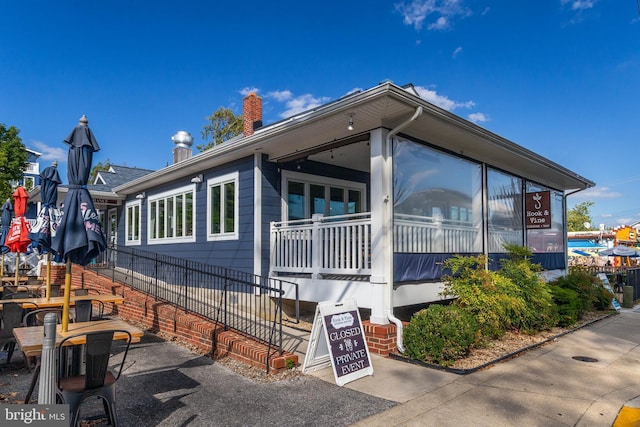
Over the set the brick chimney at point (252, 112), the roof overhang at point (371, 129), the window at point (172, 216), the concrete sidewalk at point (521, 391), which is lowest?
the concrete sidewalk at point (521, 391)

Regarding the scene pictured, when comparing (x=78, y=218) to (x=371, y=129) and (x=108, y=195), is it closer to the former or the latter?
(x=371, y=129)

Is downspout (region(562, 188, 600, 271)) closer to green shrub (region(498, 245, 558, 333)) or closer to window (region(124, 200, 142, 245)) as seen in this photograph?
green shrub (region(498, 245, 558, 333))

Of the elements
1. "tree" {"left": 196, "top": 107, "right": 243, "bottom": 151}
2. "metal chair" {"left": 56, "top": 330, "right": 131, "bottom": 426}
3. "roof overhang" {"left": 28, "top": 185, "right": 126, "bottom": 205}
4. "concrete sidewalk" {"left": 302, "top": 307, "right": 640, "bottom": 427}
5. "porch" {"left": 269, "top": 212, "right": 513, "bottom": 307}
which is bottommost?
"concrete sidewalk" {"left": 302, "top": 307, "right": 640, "bottom": 427}

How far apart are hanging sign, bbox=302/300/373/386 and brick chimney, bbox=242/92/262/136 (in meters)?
7.35

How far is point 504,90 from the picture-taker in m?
16.5

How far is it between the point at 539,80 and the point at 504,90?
4.44ft

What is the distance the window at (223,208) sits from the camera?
9.96m

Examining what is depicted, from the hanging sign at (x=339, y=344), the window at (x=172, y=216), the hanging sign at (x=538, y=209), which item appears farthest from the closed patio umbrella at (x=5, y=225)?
the hanging sign at (x=538, y=209)

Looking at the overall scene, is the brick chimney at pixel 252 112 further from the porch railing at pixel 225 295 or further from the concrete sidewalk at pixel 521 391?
the concrete sidewalk at pixel 521 391

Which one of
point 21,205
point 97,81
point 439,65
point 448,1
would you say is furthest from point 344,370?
point 97,81

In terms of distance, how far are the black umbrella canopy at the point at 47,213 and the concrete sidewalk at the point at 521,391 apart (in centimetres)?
416

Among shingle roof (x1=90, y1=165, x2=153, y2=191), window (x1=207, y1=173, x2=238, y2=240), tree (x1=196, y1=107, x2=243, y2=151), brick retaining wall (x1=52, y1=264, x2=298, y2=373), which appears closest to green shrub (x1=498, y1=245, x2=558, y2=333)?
brick retaining wall (x1=52, y1=264, x2=298, y2=373)

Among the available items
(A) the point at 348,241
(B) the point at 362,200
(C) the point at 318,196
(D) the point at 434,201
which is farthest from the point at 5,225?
(D) the point at 434,201
